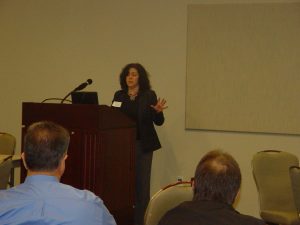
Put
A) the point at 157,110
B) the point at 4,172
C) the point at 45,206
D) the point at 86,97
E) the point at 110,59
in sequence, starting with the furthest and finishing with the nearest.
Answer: the point at 110,59 < the point at 157,110 < the point at 86,97 < the point at 4,172 < the point at 45,206

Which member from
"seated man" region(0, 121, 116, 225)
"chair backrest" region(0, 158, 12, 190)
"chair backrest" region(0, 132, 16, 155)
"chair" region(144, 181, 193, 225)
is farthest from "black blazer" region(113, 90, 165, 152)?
"seated man" region(0, 121, 116, 225)

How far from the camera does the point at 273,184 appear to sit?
4.55 metres

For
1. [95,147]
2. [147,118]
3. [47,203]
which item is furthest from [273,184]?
[47,203]

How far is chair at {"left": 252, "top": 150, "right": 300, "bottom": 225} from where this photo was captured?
4.52 meters

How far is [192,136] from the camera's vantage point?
6320 mm

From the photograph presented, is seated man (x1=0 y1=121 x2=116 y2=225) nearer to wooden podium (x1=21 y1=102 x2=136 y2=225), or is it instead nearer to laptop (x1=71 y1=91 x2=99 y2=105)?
wooden podium (x1=21 y1=102 x2=136 y2=225)

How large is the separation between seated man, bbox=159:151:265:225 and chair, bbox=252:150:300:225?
99.9 inches

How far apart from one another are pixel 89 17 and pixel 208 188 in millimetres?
5063

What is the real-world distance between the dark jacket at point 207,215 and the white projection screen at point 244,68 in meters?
4.25

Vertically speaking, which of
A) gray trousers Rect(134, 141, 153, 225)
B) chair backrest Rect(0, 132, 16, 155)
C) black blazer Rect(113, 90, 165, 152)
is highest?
black blazer Rect(113, 90, 165, 152)

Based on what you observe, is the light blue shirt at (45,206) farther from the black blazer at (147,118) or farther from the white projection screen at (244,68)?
the white projection screen at (244,68)

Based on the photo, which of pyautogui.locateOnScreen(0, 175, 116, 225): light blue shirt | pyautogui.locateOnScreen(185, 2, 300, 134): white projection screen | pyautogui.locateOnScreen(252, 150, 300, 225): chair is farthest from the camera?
pyautogui.locateOnScreen(185, 2, 300, 134): white projection screen

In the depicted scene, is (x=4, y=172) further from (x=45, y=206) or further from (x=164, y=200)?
(x=45, y=206)

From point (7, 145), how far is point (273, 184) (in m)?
2.87
